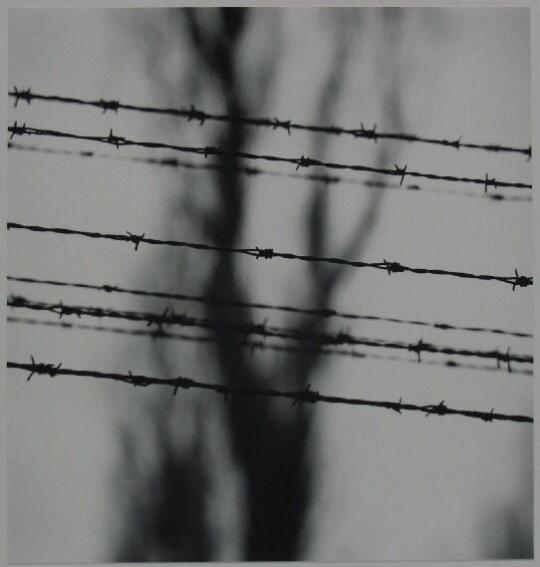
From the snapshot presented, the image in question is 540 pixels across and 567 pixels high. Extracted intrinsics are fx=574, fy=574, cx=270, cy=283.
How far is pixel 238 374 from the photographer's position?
256 centimetres

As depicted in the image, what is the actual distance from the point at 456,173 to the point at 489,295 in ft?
1.90

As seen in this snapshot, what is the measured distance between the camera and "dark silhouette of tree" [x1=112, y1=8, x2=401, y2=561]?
2.49m

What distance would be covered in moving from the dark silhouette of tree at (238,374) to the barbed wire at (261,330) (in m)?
0.07

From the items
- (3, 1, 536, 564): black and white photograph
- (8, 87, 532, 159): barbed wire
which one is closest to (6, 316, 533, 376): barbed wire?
(3, 1, 536, 564): black and white photograph

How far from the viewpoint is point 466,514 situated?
98.3 inches

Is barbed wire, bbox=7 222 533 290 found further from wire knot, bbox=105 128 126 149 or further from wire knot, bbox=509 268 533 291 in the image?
wire knot, bbox=105 128 126 149

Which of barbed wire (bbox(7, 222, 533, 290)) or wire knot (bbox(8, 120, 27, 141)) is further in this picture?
wire knot (bbox(8, 120, 27, 141))

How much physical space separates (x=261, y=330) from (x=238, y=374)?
0.26 m

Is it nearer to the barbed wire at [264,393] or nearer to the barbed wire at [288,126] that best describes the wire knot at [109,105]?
the barbed wire at [288,126]

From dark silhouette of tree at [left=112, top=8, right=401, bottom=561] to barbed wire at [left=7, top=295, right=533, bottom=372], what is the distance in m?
0.07

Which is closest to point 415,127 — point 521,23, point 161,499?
point 521,23

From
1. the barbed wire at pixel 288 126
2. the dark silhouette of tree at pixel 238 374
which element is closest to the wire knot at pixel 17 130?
the barbed wire at pixel 288 126

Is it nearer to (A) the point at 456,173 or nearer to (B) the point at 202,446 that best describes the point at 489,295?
(A) the point at 456,173

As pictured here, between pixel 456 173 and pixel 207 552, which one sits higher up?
pixel 456 173
